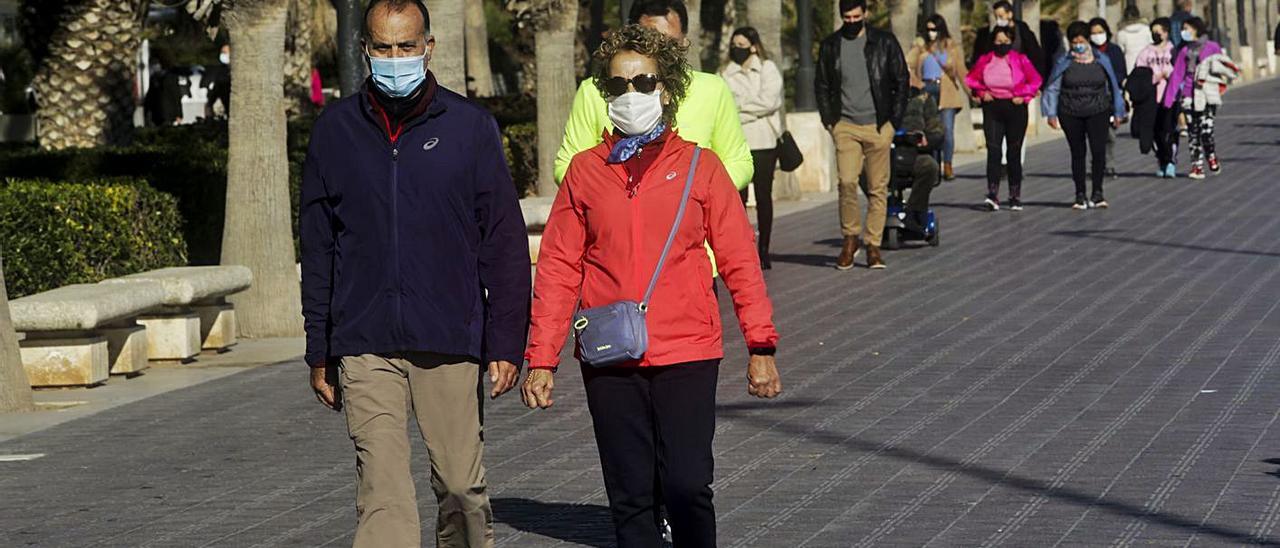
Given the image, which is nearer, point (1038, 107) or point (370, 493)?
point (370, 493)

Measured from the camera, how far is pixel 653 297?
5.79 metres

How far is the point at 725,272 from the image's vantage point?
5.84 metres

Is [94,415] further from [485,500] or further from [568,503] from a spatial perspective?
[485,500]

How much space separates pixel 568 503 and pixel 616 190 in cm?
215

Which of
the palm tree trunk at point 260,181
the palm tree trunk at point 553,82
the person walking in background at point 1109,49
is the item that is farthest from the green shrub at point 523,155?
the palm tree trunk at point 260,181

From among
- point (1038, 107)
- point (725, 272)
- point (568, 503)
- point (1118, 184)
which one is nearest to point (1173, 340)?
point (568, 503)

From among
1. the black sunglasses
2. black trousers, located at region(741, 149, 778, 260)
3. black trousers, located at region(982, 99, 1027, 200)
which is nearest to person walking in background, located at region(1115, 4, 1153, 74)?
black trousers, located at region(982, 99, 1027, 200)

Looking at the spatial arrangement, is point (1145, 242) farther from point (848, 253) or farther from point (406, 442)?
point (406, 442)

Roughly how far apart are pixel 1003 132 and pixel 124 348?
32.6 ft

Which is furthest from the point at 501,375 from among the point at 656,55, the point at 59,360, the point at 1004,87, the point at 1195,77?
the point at 1195,77

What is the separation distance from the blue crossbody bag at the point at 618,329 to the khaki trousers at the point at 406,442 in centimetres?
28

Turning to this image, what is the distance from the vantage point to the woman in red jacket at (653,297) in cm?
579

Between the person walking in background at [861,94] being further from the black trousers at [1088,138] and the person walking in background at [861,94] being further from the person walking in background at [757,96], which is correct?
the black trousers at [1088,138]

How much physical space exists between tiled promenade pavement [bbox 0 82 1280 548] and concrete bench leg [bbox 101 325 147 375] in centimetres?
59
